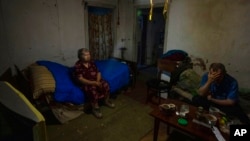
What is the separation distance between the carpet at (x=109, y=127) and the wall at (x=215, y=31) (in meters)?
1.64

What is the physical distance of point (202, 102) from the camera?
2.14 metres

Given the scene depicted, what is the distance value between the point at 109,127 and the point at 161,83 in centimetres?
126

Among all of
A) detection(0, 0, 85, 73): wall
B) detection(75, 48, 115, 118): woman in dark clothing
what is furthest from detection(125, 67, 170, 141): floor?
detection(0, 0, 85, 73): wall

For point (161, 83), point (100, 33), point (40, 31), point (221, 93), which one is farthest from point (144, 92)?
point (40, 31)

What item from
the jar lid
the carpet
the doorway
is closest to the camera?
the jar lid

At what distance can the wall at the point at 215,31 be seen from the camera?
2730 millimetres

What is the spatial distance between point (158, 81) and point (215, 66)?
124 cm

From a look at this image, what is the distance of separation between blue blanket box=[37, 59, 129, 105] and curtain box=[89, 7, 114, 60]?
1.94 ft

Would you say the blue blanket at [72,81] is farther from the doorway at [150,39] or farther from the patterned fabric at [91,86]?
the doorway at [150,39]

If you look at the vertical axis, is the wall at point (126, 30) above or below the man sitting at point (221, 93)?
above

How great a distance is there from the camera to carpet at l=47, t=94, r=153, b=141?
7.11 feet

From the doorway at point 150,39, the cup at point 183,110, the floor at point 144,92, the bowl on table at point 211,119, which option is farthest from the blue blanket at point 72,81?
the doorway at point 150,39

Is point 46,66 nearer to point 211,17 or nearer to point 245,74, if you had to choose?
point 211,17

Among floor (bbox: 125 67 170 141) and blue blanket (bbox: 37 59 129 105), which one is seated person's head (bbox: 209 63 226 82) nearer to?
floor (bbox: 125 67 170 141)
